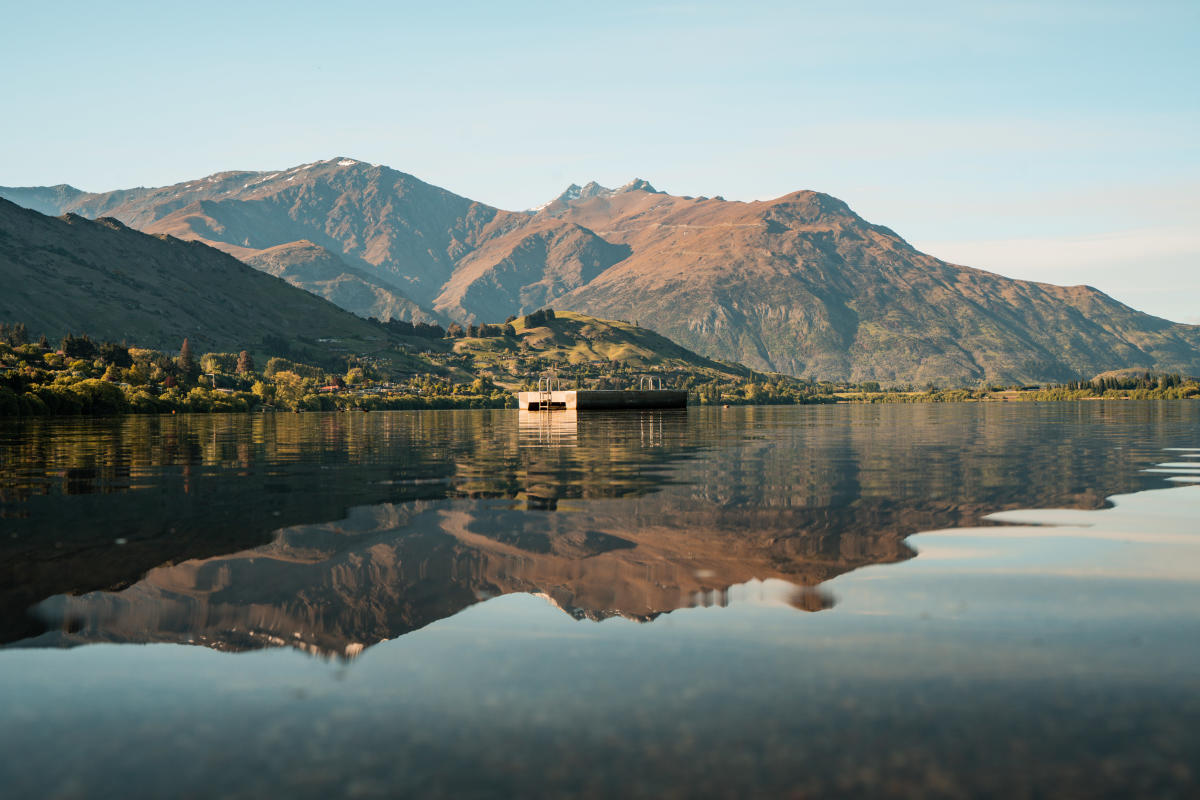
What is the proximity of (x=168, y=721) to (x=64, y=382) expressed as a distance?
215938mm

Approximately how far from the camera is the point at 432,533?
2467 cm

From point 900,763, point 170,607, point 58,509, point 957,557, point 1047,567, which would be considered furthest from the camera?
point 58,509

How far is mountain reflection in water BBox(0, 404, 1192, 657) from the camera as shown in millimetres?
16156

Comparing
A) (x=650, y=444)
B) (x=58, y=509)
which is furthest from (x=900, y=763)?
(x=650, y=444)

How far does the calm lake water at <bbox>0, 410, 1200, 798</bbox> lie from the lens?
9.10 meters

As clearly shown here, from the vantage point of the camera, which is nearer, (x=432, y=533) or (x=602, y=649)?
(x=602, y=649)

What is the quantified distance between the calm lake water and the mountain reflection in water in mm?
139

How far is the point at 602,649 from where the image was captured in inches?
530

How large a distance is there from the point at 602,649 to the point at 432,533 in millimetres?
12132

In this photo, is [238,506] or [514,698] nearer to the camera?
[514,698]

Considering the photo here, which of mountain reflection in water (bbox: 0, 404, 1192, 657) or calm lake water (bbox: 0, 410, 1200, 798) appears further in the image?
mountain reflection in water (bbox: 0, 404, 1192, 657)

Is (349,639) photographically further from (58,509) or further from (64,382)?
(64,382)

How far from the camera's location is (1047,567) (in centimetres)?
1969

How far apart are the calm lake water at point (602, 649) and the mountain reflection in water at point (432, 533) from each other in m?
0.14
